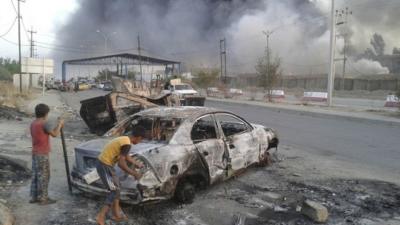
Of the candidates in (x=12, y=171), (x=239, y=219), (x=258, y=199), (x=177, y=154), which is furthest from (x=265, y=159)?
(x=12, y=171)

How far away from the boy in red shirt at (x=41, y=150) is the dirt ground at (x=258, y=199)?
0.19 metres

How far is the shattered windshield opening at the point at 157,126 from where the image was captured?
22.4 feet

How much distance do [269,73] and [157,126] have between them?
31.9 m

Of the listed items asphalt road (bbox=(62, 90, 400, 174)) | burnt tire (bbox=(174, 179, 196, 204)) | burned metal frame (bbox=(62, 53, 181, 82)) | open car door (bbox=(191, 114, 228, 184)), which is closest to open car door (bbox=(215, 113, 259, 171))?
open car door (bbox=(191, 114, 228, 184))

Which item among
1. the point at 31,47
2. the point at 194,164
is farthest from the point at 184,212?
the point at 31,47

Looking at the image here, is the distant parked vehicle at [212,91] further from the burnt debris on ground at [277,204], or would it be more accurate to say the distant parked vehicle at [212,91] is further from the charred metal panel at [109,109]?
the burnt debris on ground at [277,204]

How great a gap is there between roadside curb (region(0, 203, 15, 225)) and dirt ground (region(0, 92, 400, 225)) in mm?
156

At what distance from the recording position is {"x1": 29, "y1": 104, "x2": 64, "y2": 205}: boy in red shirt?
→ 20.0 feet

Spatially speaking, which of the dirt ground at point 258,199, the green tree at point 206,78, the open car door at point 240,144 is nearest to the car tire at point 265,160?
the dirt ground at point 258,199

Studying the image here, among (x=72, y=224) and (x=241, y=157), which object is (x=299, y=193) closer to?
(x=241, y=157)

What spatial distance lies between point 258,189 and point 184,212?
169 centimetres

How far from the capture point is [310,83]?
83875mm

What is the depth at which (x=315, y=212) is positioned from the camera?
553cm

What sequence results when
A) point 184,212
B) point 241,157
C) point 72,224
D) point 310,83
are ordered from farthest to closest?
point 310,83 < point 241,157 < point 184,212 < point 72,224
